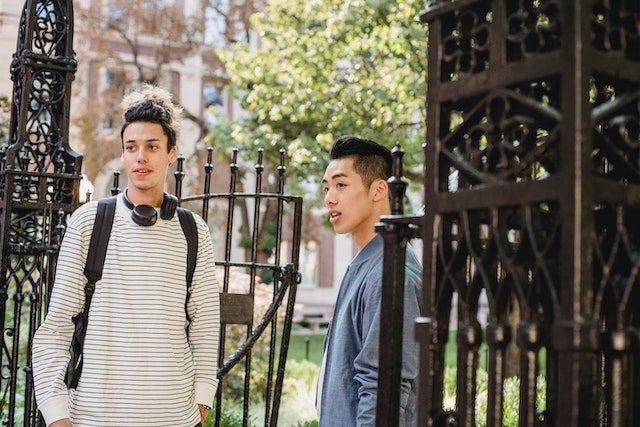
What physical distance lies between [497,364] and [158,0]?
21.2 m

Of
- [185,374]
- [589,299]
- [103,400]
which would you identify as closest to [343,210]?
[185,374]

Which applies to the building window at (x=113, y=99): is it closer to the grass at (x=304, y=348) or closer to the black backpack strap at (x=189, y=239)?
the grass at (x=304, y=348)

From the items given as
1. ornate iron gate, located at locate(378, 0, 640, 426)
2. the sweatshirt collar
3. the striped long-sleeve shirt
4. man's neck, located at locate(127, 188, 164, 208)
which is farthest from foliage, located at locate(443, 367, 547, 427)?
ornate iron gate, located at locate(378, 0, 640, 426)

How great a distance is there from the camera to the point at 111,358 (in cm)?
314

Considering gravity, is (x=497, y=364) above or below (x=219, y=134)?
below

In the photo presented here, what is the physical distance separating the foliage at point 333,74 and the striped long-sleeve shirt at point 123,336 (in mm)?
8387

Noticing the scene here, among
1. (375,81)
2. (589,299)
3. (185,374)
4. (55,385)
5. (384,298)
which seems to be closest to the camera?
(589,299)

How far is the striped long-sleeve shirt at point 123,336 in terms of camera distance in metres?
3.11

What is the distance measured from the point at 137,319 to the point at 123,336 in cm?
9

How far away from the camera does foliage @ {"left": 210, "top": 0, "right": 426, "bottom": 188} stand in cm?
1170

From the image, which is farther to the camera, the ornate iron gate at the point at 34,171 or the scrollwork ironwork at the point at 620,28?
the ornate iron gate at the point at 34,171

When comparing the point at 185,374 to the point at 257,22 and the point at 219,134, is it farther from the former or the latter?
the point at 219,134

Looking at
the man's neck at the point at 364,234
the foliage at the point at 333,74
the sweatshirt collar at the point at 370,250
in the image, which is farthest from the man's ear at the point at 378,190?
the foliage at the point at 333,74

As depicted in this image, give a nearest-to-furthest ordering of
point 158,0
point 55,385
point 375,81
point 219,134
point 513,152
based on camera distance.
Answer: point 513,152
point 55,385
point 375,81
point 219,134
point 158,0
